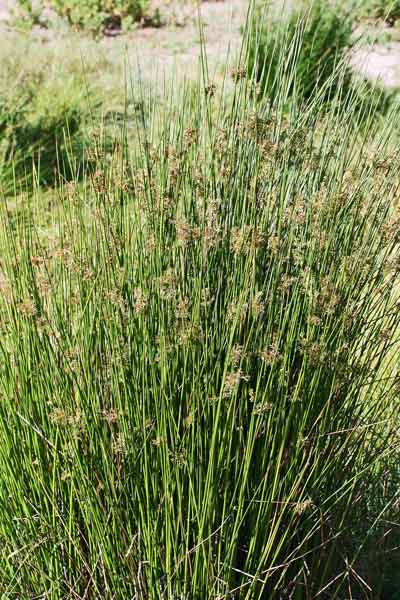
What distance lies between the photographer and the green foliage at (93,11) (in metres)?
8.37

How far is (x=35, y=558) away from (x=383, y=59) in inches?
254

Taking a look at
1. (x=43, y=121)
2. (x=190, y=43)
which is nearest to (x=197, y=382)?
(x=43, y=121)

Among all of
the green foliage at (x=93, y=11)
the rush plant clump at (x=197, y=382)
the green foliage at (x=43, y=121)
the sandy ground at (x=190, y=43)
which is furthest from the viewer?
the green foliage at (x=93, y=11)

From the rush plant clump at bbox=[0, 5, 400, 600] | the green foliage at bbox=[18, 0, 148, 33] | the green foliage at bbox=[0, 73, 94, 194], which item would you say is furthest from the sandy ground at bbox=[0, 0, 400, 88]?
the rush plant clump at bbox=[0, 5, 400, 600]

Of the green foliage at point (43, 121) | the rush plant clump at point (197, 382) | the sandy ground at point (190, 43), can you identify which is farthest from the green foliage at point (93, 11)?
the rush plant clump at point (197, 382)

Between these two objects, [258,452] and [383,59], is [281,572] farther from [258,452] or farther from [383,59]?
[383,59]

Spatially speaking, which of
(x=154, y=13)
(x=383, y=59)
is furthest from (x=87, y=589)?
(x=154, y=13)

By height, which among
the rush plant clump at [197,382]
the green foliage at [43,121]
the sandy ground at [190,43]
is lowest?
the green foliage at [43,121]

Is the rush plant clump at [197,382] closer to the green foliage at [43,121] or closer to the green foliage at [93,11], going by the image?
the green foliage at [43,121]

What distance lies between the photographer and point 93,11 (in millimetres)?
8406

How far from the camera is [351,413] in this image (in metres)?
1.91

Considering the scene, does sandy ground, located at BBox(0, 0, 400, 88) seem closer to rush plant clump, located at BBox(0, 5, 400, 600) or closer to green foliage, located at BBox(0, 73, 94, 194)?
green foliage, located at BBox(0, 73, 94, 194)

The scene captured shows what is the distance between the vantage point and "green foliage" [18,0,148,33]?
8.37m

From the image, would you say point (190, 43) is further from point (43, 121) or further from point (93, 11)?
point (43, 121)
